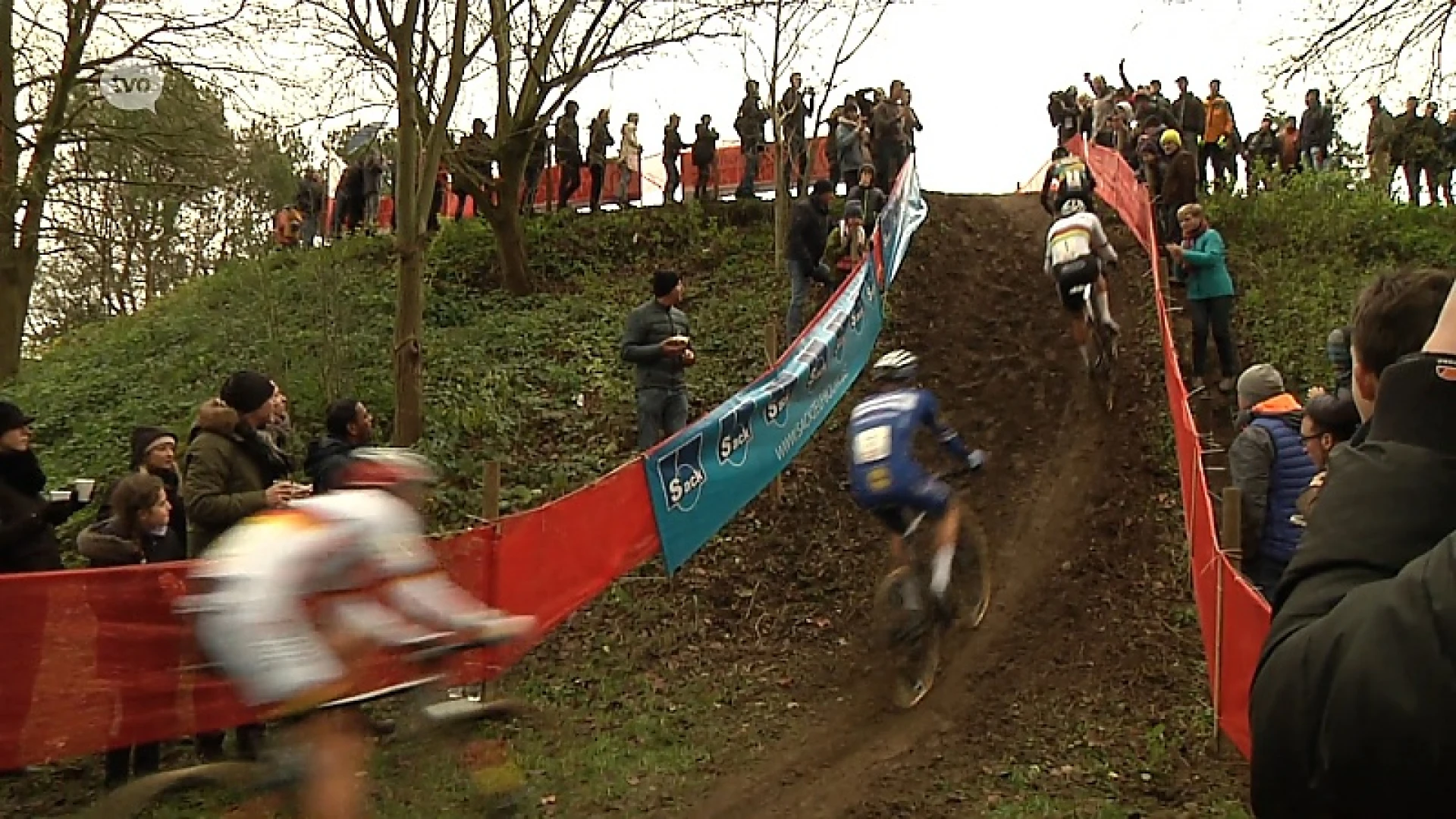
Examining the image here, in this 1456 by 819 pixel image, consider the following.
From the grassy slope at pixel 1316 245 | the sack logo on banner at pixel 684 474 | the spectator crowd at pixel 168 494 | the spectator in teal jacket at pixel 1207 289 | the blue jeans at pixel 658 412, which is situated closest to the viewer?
the spectator crowd at pixel 168 494

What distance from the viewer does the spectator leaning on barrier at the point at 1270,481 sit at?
6.88 meters

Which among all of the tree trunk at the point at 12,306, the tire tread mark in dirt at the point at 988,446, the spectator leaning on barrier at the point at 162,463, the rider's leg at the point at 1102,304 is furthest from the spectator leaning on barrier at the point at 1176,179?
the tree trunk at the point at 12,306

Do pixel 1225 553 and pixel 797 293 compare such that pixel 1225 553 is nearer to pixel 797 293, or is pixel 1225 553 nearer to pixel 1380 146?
pixel 797 293

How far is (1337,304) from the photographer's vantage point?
1622 cm

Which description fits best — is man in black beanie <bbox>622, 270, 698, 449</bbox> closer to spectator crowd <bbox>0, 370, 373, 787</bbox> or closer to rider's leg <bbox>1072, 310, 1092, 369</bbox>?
spectator crowd <bbox>0, 370, 373, 787</bbox>

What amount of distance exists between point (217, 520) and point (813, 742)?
12.3ft

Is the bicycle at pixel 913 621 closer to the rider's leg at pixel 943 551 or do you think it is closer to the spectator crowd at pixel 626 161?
the rider's leg at pixel 943 551

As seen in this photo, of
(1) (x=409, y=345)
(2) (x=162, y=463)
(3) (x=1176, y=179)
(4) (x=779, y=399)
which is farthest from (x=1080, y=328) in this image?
(2) (x=162, y=463)

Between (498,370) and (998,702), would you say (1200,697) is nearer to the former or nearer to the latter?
(998,702)

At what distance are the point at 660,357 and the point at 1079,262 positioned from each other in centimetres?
433

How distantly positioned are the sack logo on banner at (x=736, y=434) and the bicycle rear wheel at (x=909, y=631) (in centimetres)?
213

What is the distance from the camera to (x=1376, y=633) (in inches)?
47.2

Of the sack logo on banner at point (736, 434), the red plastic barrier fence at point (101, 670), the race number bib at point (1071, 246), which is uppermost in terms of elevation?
the race number bib at point (1071, 246)

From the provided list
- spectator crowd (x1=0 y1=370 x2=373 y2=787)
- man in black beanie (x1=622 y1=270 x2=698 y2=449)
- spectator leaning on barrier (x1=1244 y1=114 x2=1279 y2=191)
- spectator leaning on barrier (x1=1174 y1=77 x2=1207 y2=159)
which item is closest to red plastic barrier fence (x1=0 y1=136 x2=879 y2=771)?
spectator crowd (x1=0 y1=370 x2=373 y2=787)
